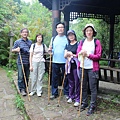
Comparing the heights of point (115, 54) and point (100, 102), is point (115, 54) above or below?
above

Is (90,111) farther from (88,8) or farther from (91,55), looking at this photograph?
(88,8)

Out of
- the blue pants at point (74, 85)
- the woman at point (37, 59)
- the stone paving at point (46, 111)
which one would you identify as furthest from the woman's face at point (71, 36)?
the stone paving at point (46, 111)

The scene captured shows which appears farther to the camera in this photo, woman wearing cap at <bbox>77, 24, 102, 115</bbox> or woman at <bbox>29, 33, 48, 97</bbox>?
woman at <bbox>29, 33, 48, 97</bbox>

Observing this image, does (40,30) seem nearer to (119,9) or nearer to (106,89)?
(119,9)

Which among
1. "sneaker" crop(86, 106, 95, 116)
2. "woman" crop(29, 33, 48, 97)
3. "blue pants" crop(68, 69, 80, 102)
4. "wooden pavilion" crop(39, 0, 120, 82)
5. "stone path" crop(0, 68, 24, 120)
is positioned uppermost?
"wooden pavilion" crop(39, 0, 120, 82)

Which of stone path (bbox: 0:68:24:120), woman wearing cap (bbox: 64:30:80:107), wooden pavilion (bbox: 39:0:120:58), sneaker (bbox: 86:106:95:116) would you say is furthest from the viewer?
wooden pavilion (bbox: 39:0:120:58)

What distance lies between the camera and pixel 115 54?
955cm

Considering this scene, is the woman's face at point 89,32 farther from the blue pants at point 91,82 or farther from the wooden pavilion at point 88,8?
the wooden pavilion at point 88,8

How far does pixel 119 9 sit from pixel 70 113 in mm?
5286

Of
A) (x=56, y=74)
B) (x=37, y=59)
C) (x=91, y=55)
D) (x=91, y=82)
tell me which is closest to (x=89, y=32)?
(x=91, y=55)

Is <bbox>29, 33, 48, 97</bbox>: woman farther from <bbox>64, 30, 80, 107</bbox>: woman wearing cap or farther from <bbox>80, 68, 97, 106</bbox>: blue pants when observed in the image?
<bbox>80, 68, 97, 106</bbox>: blue pants

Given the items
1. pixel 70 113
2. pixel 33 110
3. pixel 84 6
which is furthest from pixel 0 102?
pixel 84 6

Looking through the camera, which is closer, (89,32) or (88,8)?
(89,32)

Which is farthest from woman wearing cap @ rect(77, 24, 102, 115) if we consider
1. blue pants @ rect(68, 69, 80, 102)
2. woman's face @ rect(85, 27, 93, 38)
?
blue pants @ rect(68, 69, 80, 102)
